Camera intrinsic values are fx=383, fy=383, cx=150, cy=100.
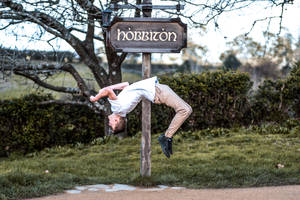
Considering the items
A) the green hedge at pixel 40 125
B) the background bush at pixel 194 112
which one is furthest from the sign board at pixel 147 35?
the green hedge at pixel 40 125

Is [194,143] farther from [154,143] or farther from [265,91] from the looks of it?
[265,91]

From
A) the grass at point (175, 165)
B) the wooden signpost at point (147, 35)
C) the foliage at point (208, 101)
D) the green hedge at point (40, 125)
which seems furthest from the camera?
the foliage at point (208, 101)

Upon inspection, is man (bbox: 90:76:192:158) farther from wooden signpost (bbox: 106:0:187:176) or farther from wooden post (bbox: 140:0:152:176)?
wooden post (bbox: 140:0:152:176)

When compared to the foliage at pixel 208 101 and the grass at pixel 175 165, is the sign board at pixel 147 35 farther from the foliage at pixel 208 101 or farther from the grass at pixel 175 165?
the foliage at pixel 208 101

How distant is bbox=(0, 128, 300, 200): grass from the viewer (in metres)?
6.43

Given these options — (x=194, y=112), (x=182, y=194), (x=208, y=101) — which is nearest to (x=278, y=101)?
(x=208, y=101)

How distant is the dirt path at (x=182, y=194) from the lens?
5410 mm

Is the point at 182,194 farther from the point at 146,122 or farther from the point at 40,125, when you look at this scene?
the point at 40,125

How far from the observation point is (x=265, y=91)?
12.2 meters

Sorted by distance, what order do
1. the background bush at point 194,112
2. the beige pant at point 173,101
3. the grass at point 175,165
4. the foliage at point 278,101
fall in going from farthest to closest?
1. the foliage at point 278,101
2. the background bush at point 194,112
3. the grass at point 175,165
4. the beige pant at point 173,101

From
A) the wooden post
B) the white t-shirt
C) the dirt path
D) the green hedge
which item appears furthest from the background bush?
the white t-shirt

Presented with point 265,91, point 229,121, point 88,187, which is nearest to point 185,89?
point 229,121

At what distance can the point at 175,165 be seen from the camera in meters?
7.84

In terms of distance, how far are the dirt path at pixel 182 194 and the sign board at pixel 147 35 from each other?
2.19m
